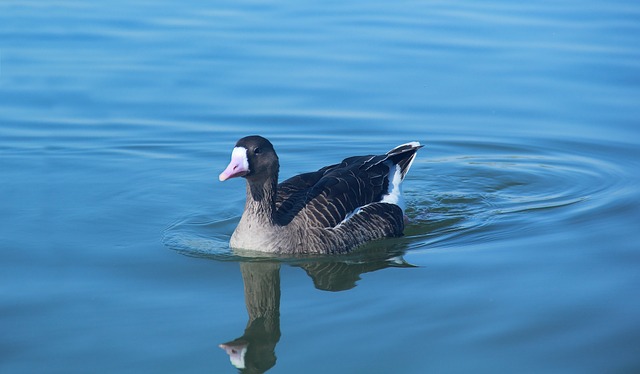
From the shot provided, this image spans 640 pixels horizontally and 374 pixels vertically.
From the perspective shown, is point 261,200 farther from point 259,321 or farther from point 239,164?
point 259,321

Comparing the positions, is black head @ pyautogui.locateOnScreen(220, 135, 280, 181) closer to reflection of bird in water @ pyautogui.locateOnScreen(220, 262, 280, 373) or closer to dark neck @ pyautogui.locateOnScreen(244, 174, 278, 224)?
dark neck @ pyautogui.locateOnScreen(244, 174, 278, 224)

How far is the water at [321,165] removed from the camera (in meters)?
9.28

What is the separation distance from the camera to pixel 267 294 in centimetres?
1052

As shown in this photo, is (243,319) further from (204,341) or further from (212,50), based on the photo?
(212,50)

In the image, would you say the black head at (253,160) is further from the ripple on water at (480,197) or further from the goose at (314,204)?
the ripple on water at (480,197)

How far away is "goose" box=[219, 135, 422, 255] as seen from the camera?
11648 millimetres

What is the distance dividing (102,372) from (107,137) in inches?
312

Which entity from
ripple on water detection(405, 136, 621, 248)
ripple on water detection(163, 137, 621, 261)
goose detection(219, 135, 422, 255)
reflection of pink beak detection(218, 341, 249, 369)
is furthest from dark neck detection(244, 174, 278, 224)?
reflection of pink beak detection(218, 341, 249, 369)

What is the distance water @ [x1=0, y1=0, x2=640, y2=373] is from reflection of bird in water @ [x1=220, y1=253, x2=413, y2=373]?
0.11 ft

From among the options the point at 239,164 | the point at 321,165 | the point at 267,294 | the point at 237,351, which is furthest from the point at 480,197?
the point at 237,351

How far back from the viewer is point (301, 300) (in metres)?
10.3

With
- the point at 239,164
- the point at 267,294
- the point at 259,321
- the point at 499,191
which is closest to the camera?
the point at 259,321

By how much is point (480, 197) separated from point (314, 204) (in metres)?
2.97

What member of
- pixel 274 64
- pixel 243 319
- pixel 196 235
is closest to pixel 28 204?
pixel 196 235
